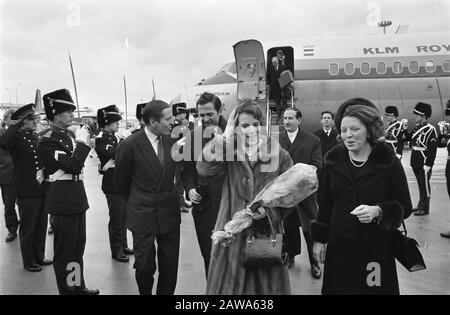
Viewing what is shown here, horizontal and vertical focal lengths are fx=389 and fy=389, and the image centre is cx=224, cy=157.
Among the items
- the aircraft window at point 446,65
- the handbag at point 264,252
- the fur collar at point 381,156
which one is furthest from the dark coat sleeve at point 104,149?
the aircraft window at point 446,65

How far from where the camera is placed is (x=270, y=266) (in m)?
2.46

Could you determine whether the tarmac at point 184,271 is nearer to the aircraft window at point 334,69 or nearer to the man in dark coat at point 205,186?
the man in dark coat at point 205,186

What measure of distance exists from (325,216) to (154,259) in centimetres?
Answer: 162

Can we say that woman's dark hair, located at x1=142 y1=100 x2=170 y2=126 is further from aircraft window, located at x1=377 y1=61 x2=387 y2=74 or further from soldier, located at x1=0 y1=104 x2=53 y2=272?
aircraft window, located at x1=377 y1=61 x2=387 y2=74

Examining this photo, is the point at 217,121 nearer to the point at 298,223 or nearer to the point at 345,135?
the point at 345,135

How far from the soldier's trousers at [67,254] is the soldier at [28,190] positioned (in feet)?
3.83

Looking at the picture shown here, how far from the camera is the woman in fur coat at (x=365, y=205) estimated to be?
8.14 feet

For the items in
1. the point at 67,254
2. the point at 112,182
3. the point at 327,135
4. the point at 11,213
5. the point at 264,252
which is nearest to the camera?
the point at 264,252

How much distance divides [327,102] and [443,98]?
14.9 ft

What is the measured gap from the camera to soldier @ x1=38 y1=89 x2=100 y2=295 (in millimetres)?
3787

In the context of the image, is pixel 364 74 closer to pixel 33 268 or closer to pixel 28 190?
pixel 28 190

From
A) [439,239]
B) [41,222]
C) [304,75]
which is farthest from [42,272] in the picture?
[304,75]

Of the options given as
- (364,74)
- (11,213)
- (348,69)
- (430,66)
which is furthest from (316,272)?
(430,66)

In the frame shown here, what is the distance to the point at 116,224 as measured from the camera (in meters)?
5.18
